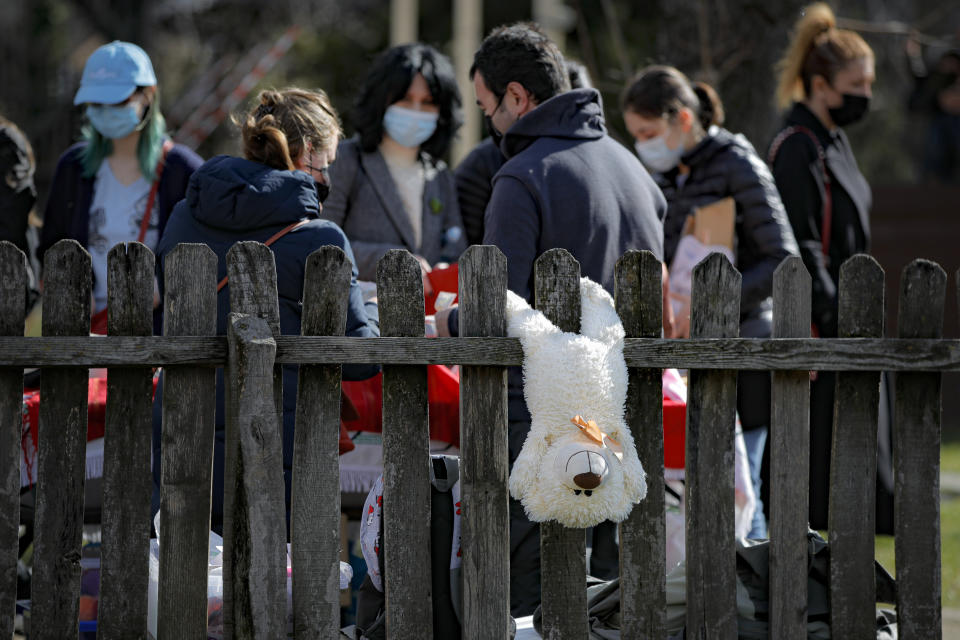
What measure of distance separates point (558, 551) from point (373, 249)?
184 cm

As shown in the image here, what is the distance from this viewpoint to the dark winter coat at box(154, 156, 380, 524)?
10.8 ft

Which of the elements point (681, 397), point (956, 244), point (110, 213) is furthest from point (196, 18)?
point (681, 397)

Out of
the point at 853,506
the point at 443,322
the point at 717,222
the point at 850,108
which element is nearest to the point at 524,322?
the point at 443,322

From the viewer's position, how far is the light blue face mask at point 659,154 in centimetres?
483

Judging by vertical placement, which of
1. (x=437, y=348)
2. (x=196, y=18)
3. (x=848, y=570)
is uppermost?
(x=196, y=18)

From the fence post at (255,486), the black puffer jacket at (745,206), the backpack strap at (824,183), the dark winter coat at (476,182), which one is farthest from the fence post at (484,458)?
the backpack strap at (824,183)

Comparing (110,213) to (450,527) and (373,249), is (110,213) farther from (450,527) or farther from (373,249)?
(450,527)

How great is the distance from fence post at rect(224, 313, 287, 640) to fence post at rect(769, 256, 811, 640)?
1.27 m

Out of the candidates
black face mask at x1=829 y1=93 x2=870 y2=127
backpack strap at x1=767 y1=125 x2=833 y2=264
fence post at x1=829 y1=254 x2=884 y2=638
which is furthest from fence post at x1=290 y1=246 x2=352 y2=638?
black face mask at x1=829 y1=93 x2=870 y2=127

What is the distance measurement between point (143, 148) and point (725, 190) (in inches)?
86.4

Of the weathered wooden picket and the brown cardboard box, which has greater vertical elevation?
the brown cardboard box

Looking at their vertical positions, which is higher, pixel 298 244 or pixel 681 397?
pixel 298 244

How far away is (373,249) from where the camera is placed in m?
4.66

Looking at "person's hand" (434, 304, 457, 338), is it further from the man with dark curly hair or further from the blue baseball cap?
the blue baseball cap
